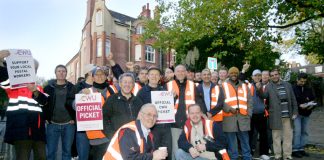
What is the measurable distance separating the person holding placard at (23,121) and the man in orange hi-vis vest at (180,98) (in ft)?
7.90

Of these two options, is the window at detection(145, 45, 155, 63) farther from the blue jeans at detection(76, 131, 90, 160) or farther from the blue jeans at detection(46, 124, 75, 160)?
the blue jeans at detection(76, 131, 90, 160)

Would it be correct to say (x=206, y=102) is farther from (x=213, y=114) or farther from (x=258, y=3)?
(x=258, y=3)

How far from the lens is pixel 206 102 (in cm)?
722

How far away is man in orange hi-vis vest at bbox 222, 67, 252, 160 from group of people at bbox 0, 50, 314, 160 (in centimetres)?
2

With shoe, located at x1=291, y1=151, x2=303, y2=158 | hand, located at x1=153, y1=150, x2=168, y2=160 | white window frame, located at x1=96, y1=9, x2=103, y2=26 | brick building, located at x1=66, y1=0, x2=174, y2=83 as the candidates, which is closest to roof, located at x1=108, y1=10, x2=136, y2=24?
brick building, located at x1=66, y1=0, x2=174, y2=83

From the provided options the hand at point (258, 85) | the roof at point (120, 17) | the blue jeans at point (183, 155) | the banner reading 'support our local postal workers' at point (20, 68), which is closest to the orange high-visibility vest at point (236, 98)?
the hand at point (258, 85)

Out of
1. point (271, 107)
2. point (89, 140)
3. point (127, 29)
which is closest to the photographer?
point (89, 140)

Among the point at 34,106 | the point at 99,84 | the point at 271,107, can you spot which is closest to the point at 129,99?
the point at 99,84

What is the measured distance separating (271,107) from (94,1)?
3930 cm

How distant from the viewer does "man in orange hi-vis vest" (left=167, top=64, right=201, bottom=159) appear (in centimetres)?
626

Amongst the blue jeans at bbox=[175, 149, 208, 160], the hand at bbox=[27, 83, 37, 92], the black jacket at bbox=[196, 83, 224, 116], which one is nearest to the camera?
the hand at bbox=[27, 83, 37, 92]

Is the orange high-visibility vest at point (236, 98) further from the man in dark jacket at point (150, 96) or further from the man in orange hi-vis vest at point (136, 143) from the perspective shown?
the man in orange hi-vis vest at point (136, 143)

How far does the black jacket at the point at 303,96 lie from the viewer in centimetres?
881

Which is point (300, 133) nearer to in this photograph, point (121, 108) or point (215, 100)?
point (215, 100)
